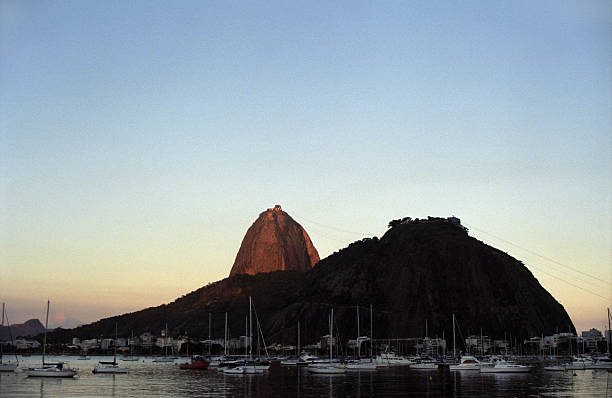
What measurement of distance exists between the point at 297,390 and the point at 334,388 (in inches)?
222

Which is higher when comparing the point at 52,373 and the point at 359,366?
the point at 52,373

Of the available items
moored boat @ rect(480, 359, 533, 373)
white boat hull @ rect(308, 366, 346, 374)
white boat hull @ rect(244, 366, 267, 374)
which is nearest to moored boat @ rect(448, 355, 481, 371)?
moored boat @ rect(480, 359, 533, 373)

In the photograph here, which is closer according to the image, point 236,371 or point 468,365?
point 236,371

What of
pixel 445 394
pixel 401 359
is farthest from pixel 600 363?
pixel 445 394

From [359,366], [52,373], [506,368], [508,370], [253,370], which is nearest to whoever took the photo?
[52,373]

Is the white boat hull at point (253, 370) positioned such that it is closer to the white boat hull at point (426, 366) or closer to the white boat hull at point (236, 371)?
the white boat hull at point (236, 371)

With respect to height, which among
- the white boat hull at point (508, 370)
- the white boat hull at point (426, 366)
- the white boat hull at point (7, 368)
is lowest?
the white boat hull at point (426, 366)

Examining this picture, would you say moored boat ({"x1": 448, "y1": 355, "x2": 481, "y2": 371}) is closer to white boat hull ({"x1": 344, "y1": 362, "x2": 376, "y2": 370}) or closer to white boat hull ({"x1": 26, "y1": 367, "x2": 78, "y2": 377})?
white boat hull ({"x1": 344, "y1": 362, "x2": 376, "y2": 370})

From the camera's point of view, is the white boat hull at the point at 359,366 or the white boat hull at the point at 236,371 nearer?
the white boat hull at the point at 236,371

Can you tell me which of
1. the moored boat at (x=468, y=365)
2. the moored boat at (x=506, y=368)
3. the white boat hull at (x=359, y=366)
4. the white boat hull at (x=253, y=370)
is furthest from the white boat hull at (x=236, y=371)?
the moored boat at (x=506, y=368)

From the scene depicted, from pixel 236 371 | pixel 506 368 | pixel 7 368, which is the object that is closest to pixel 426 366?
pixel 506 368

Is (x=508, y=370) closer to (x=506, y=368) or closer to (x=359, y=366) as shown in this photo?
Result: (x=506, y=368)

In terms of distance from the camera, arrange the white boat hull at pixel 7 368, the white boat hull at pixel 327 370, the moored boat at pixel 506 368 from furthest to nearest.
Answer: the white boat hull at pixel 7 368, the moored boat at pixel 506 368, the white boat hull at pixel 327 370

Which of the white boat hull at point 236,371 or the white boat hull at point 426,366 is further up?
the white boat hull at point 236,371
